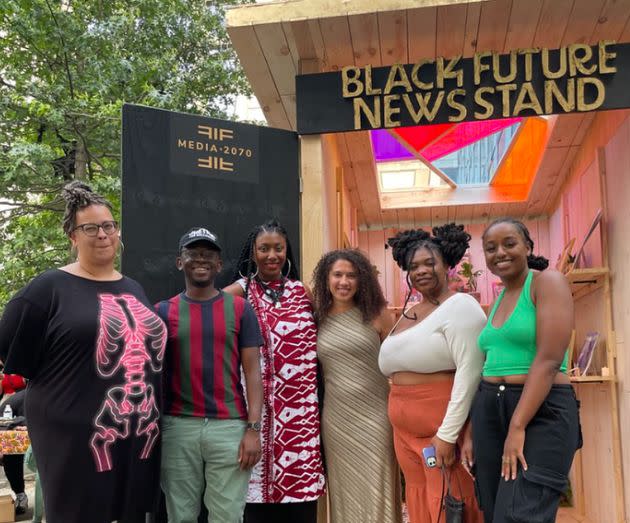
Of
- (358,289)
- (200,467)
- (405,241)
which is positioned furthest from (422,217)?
(200,467)

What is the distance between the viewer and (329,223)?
14.4 ft

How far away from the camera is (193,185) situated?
3656 millimetres

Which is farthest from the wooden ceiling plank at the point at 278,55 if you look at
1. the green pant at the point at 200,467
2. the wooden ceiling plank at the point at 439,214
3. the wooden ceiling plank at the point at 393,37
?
the wooden ceiling plank at the point at 439,214

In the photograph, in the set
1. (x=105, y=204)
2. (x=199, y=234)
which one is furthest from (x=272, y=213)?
(x=105, y=204)

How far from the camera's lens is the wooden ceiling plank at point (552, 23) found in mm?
3379

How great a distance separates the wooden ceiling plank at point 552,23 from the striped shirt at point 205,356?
222 cm

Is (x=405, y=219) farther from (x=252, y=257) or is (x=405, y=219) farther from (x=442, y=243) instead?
(x=442, y=243)

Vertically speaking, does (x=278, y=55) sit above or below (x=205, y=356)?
above

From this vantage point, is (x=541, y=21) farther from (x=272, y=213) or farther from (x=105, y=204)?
(x=105, y=204)

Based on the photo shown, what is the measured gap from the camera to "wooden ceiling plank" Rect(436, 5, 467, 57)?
343 cm

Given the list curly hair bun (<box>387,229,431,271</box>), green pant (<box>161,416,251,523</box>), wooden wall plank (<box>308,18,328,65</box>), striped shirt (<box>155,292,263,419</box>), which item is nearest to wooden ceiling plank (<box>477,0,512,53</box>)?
wooden wall plank (<box>308,18,328,65</box>)

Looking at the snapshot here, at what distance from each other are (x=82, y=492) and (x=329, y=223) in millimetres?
2548

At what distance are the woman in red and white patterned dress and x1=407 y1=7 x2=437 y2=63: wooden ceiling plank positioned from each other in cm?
162

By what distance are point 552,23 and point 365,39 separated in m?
1.00
